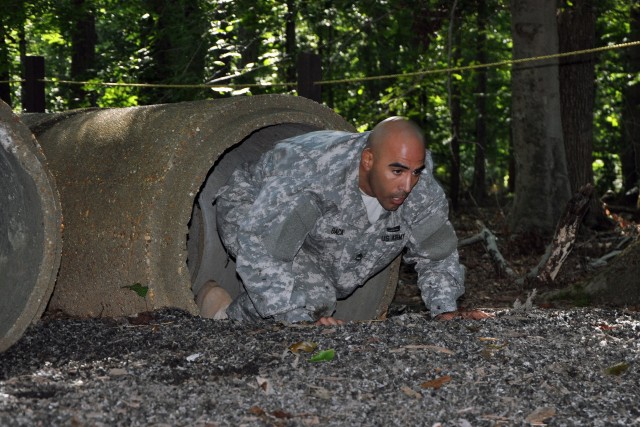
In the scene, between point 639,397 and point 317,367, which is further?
point 317,367

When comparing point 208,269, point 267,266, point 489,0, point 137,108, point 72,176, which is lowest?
point 208,269

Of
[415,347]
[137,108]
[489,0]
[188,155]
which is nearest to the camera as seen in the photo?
[415,347]

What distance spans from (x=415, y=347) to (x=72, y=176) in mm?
2349

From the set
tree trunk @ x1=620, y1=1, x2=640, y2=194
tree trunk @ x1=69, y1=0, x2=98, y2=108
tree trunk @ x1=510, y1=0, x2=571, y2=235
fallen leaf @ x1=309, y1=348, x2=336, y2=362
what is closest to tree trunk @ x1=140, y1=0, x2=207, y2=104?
tree trunk @ x1=69, y1=0, x2=98, y2=108

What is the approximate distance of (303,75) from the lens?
6887 mm

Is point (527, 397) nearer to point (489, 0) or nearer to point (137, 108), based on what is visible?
point (137, 108)

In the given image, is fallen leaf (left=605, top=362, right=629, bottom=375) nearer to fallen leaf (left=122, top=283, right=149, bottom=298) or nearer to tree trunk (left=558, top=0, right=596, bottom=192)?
fallen leaf (left=122, top=283, right=149, bottom=298)

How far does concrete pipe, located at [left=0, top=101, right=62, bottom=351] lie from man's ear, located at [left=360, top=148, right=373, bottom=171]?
61.6 inches

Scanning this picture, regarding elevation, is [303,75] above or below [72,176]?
above

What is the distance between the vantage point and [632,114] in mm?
13391

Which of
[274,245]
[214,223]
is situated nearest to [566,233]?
[214,223]

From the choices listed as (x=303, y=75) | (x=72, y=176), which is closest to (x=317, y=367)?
(x=72, y=176)

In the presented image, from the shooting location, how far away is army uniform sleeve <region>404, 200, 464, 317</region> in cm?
490

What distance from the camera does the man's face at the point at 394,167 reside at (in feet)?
14.6
